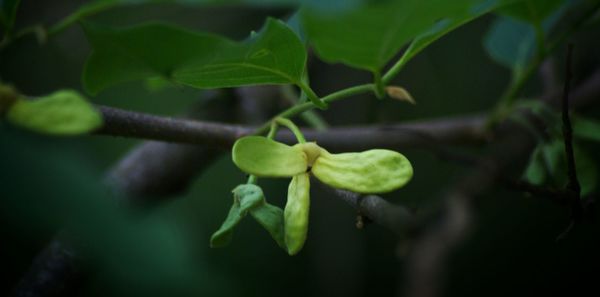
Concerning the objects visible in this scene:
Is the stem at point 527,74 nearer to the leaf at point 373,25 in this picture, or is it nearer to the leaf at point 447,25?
the leaf at point 447,25

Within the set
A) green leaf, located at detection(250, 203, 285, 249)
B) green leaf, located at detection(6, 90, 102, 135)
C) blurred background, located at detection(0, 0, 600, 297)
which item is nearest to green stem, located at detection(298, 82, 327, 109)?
green leaf, located at detection(250, 203, 285, 249)

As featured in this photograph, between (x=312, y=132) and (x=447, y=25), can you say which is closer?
(x=447, y=25)

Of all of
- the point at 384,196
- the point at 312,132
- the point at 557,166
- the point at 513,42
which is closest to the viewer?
the point at 557,166

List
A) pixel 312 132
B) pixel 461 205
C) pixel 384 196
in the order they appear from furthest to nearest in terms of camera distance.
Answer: pixel 384 196
pixel 461 205
pixel 312 132

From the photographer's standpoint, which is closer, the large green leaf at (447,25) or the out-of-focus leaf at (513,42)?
the large green leaf at (447,25)

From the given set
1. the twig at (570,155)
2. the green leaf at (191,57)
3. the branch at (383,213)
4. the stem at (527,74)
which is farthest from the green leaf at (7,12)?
the stem at (527,74)

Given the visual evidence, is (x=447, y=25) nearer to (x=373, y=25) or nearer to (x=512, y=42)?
(x=373, y=25)

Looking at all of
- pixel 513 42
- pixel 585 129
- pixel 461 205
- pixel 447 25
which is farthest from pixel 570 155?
pixel 461 205
